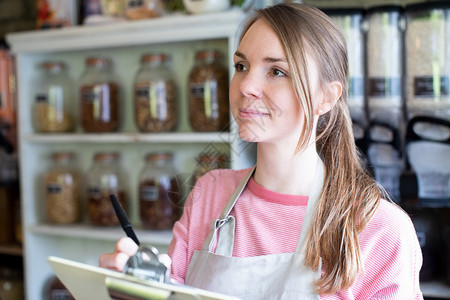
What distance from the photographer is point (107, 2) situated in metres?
1.85

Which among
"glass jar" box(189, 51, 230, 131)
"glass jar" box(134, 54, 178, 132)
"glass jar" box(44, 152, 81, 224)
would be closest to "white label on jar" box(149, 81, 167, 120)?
"glass jar" box(134, 54, 178, 132)

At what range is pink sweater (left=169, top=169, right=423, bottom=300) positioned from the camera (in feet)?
2.81

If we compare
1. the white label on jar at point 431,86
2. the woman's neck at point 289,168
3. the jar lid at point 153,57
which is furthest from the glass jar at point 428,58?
the jar lid at point 153,57

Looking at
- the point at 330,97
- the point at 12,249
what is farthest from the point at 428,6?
the point at 12,249

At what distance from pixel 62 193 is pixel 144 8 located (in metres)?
0.77

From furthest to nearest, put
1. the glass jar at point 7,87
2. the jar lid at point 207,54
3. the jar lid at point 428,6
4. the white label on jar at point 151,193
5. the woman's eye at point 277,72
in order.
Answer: the glass jar at point 7,87
the white label on jar at point 151,193
the jar lid at point 207,54
the jar lid at point 428,6
the woman's eye at point 277,72

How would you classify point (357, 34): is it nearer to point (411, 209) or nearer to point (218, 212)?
point (411, 209)

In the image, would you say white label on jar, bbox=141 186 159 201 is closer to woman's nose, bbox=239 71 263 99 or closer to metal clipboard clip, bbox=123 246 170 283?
woman's nose, bbox=239 71 263 99

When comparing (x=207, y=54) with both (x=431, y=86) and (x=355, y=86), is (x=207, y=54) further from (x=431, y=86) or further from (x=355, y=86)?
(x=431, y=86)

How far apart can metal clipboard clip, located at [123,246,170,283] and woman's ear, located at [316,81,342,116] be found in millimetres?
420

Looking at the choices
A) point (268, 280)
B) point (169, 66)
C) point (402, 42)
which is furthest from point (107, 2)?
point (268, 280)

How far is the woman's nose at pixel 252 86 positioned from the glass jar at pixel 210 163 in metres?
0.56

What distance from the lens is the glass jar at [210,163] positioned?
4.76 feet

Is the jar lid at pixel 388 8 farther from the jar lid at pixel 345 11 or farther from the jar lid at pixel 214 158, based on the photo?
the jar lid at pixel 214 158
